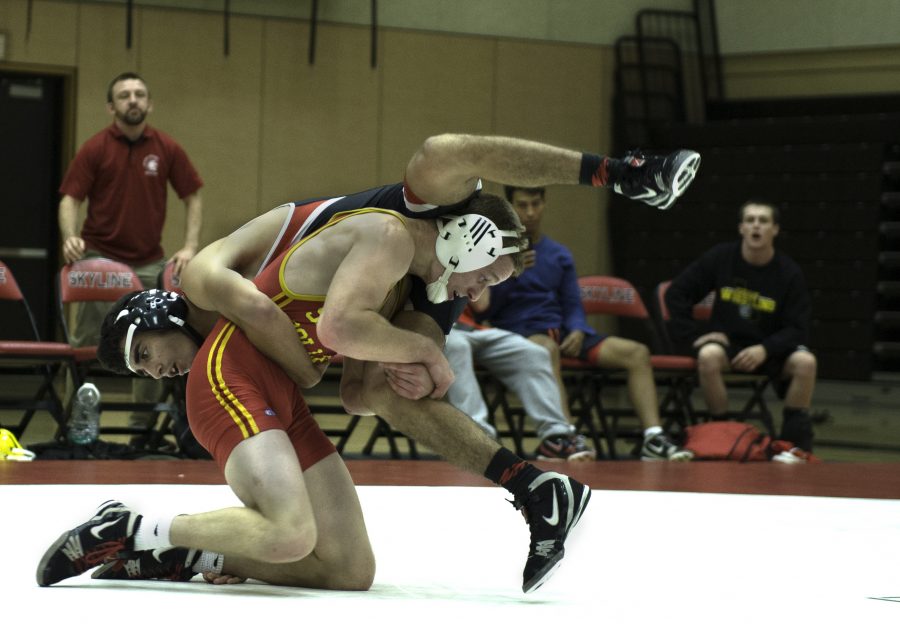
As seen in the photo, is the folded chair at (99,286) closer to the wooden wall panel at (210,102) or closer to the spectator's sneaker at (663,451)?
the spectator's sneaker at (663,451)

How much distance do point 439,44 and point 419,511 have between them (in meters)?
7.22

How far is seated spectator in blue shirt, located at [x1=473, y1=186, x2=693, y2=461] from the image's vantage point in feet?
19.3

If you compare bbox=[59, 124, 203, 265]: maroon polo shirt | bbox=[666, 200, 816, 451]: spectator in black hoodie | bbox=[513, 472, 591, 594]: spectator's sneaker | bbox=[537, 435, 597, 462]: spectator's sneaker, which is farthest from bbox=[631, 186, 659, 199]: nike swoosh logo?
bbox=[59, 124, 203, 265]: maroon polo shirt

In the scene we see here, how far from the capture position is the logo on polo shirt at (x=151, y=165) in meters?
6.42

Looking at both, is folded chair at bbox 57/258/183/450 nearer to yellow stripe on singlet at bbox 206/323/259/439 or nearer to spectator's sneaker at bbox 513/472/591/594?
yellow stripe on singlet at bbox 206/323/259/439

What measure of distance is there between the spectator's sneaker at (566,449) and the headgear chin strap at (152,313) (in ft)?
9.81

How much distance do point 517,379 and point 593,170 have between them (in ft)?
10.6

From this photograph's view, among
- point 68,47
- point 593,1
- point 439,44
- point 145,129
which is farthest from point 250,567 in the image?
point 593,1

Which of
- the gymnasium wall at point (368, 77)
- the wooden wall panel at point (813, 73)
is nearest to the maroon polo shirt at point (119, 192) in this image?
the gymnasium wall at point (368, 77)

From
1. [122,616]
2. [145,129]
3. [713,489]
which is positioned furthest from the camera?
[145,129]

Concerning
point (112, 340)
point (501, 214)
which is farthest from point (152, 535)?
point (501, 214)

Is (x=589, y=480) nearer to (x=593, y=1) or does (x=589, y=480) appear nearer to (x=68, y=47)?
(x=68, y=47)

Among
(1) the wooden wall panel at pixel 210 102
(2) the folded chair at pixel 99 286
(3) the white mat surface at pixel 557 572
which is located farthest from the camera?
(1) the wooden wall panel at pixel 210 102

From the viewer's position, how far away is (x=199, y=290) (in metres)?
2.70
